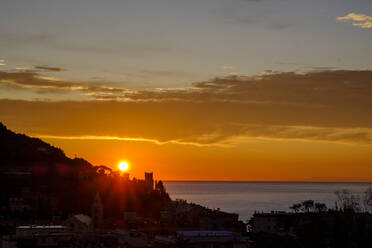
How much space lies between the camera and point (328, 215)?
95.2 meters

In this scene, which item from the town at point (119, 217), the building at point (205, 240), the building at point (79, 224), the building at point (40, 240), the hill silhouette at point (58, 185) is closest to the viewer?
the building at point (40, 240)

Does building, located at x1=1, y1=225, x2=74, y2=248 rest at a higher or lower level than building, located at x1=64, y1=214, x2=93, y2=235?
lower

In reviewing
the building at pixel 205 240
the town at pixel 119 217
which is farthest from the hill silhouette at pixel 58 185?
the building at pixel 205 240

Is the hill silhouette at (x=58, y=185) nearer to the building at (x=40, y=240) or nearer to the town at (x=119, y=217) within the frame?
the town at (x=119, y=217)

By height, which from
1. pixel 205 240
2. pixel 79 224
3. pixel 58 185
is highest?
pixel 58 185

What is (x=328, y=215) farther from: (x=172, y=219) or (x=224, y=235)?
(x=224, y=235)

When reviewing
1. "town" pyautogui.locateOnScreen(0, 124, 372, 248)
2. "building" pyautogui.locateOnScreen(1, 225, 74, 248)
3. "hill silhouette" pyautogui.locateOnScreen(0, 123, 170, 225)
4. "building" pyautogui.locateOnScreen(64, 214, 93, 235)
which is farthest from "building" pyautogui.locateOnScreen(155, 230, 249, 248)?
"hill silhouette" pyautogui.locateOnScreen(0, 123, 170, 225)

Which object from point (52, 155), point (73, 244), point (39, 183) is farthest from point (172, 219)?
point (52, 155)

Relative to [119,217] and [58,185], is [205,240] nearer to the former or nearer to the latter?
[119,217]

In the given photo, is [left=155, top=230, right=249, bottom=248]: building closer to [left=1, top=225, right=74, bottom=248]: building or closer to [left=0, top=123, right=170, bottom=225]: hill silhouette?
[left=1, top=225, right=74, bottom=248]: building

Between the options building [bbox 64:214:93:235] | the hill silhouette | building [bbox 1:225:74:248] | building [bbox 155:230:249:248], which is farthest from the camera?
the hill silhouette

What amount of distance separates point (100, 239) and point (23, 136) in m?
128

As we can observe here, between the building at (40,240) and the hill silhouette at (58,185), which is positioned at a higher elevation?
the hill silhouette at (58,185)

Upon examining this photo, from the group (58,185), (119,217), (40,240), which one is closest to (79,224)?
(40,240)
